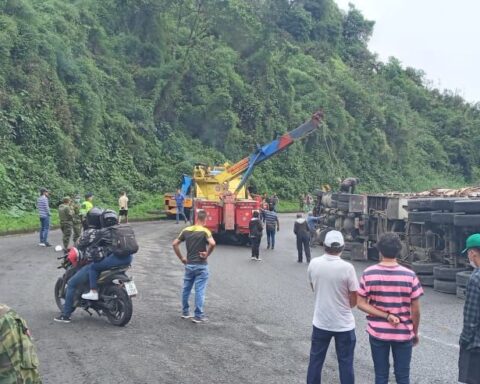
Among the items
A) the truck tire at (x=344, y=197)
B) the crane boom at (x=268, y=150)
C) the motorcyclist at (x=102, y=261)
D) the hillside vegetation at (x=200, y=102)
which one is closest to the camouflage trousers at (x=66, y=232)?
the crane boom at (x=268, y=150)

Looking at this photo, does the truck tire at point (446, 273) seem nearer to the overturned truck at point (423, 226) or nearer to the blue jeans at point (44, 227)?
the overturned truck at point (423, 226)

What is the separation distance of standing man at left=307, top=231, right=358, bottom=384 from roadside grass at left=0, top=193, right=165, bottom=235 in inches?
708

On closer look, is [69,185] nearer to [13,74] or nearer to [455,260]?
[13,74]

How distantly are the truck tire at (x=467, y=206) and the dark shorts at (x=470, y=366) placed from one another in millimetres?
8206

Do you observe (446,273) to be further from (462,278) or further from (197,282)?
(197,282)

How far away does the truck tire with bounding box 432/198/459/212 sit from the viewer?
1362 centimetres

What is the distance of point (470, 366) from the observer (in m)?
4.75

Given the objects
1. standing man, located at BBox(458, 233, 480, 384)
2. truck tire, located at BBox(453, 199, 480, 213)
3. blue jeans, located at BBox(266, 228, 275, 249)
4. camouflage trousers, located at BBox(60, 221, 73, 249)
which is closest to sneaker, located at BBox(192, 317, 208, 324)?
standing man, located at BBox(458, 233, 480, 384)

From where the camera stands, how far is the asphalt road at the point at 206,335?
6.79 m

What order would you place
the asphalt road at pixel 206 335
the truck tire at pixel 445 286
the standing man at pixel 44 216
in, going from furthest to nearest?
the standing man at pixel 44 216
the truck tire at pixel 445 286
the asphalt road at pixel 206 335

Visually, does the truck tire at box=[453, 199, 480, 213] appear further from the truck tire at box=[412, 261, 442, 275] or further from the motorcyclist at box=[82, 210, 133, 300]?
Result: the motorcyclist at box=[82, 210, 133, 300]

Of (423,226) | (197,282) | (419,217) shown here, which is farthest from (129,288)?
(423,226)

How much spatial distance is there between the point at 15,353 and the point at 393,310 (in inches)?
119

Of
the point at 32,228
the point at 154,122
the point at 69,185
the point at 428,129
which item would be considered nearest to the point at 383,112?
the point at 428,129
